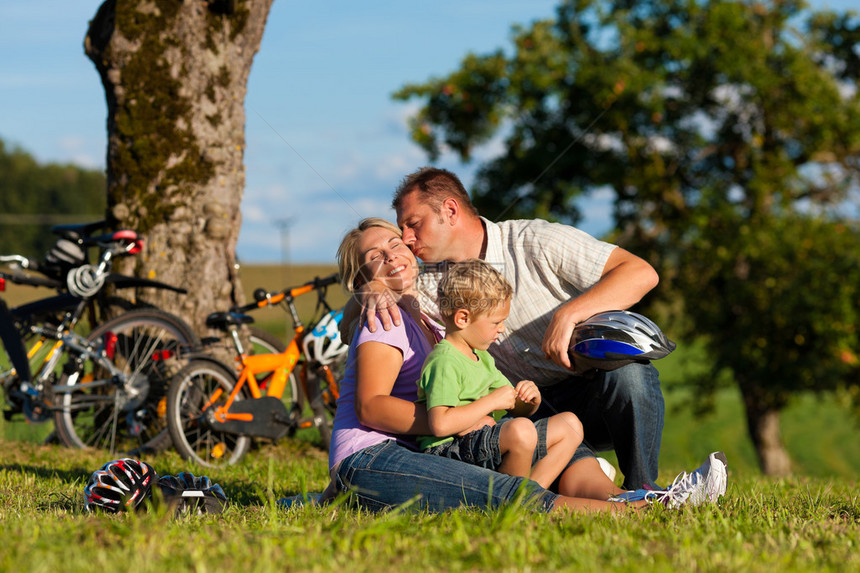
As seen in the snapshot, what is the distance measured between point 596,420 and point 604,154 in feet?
28.6

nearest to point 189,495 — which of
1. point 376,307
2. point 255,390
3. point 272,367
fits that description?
point 376,307

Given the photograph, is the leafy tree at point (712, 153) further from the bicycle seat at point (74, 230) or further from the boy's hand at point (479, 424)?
the boy's hand at point (479, 424)

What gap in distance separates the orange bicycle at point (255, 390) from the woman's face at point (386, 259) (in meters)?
2.59

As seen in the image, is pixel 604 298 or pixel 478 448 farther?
pixel 604 298

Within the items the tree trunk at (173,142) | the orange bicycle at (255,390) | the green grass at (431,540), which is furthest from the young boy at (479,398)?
the tree trunk at (173,142)

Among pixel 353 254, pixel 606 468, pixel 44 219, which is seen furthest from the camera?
pixel 44 219

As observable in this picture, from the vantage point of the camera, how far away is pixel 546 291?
152 inches

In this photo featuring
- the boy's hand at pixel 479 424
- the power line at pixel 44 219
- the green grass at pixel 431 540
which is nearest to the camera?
the green grass at pixel 431 540

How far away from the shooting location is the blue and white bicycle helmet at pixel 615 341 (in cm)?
338

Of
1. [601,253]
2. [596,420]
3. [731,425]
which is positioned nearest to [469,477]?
[596,420]

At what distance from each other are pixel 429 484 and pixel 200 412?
296 centimetres

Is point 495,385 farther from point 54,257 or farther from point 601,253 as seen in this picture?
point 54,257

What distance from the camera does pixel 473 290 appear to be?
10.3 feet

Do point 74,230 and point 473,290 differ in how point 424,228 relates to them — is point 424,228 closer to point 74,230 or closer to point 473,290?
point 473,290
